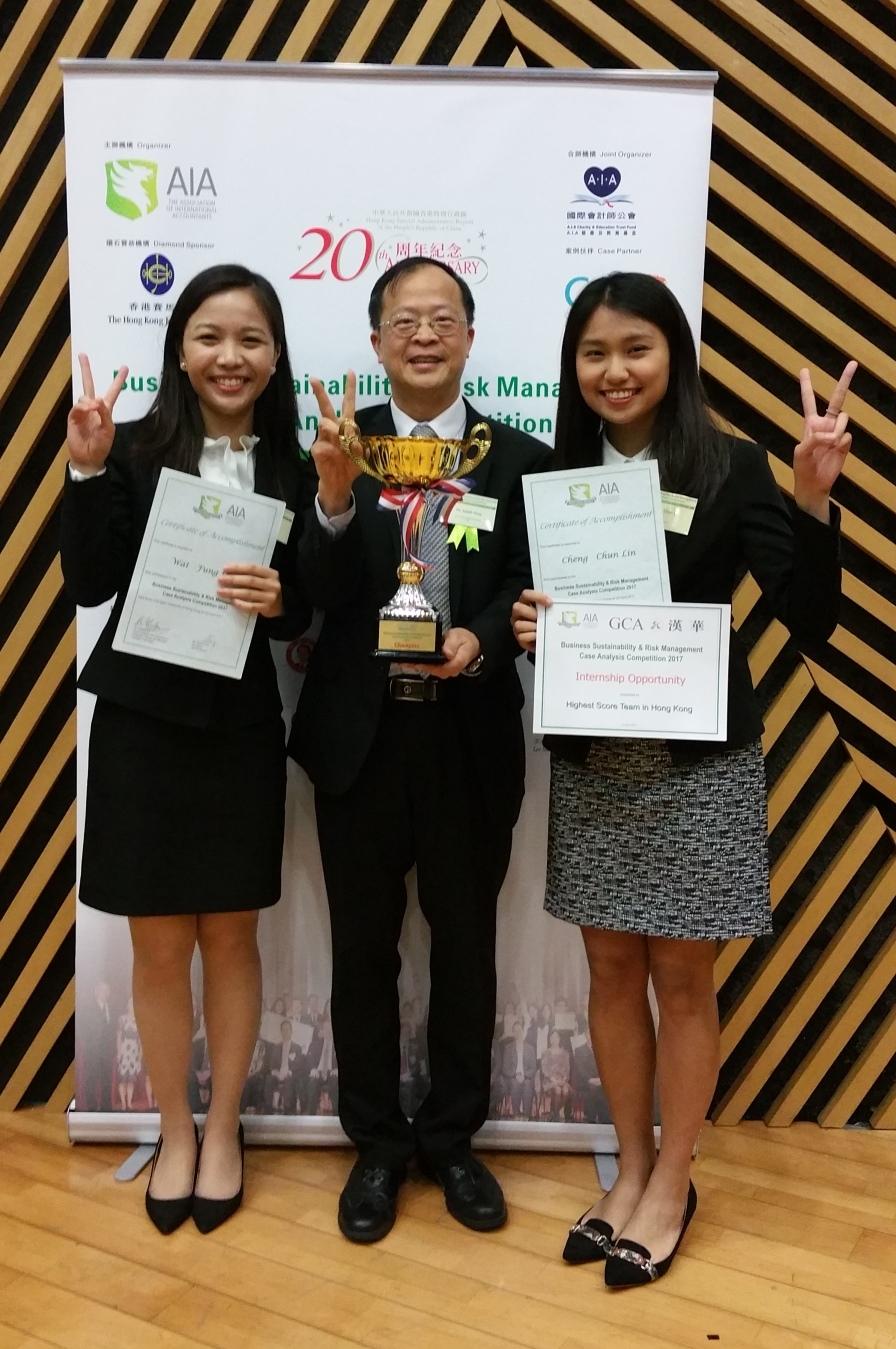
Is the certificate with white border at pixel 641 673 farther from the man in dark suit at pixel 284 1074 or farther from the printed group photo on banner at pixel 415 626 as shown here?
the man in dark suit at pixel 284 1074

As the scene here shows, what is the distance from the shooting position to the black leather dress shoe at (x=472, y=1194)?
7.59 ft

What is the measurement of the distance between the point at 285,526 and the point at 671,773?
3.00 feet

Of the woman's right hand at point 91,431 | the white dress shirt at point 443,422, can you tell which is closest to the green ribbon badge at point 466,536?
the white dress shirt at point 443,422

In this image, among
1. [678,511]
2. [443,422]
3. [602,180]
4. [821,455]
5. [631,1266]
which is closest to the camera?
[821,455]

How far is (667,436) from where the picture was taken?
2.04 m

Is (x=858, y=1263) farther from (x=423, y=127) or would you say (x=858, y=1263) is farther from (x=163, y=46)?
(x=163, y=46)

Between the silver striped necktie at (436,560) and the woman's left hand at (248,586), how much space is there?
31 cm

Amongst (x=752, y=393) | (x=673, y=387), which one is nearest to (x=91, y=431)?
(x=673, y=387)

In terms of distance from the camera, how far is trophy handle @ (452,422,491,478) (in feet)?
7.07

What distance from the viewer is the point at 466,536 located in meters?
2.23

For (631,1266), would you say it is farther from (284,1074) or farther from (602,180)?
(602,180)

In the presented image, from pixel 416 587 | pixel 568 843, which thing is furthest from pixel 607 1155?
pixel 416 587

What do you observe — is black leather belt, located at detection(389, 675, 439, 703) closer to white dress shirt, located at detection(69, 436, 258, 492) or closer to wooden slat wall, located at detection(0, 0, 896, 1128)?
white dress shirt, located at detection(69, 436, 258, 492)

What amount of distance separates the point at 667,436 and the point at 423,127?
101cm
